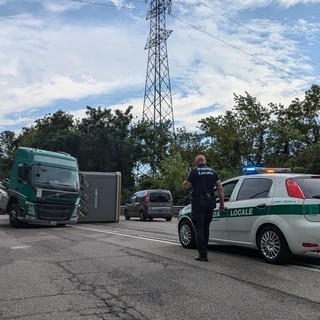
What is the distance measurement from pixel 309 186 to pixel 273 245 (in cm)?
117

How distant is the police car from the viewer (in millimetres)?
7270

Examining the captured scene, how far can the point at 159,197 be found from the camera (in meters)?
25.3

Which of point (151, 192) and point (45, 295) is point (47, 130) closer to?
point (151, 192)

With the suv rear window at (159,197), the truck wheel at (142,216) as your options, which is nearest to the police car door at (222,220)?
the suv rear window at (159,197)

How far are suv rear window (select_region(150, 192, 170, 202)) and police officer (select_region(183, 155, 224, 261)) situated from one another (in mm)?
16932

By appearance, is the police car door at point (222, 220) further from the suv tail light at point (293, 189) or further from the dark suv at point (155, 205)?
the dark suv at point (155, 205)

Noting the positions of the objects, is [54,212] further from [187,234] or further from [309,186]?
[309,186]

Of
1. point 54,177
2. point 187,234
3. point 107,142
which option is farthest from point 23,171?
point 107,142

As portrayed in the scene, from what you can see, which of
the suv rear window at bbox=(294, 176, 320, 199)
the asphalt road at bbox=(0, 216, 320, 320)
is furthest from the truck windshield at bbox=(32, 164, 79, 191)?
the suv rear window at bbox=(294, 176, 320, 199)

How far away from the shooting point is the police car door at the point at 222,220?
8766 mm

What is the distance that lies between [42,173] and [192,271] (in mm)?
10265

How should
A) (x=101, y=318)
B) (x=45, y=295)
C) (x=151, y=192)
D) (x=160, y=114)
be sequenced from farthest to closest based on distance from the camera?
(x=160, y=114), (x=151, y=192), (x=45, y=295), (x=101, y=318)

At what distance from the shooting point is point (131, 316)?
4855mm

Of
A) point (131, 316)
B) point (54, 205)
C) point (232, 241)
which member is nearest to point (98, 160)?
point (54, 205)
